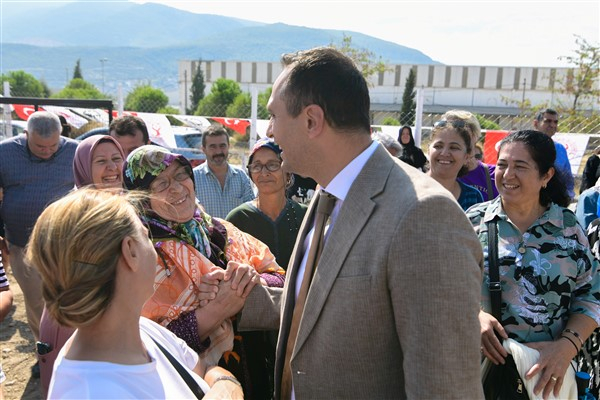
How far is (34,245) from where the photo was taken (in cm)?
139

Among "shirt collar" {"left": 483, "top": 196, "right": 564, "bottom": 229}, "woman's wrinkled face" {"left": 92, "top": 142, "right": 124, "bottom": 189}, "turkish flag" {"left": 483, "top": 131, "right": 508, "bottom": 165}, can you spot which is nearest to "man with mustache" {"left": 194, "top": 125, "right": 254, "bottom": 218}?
"woman's wrinkled face" {"left": 92, "top": 142, "right": 124, "bottom": 189}

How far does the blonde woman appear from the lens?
132cm

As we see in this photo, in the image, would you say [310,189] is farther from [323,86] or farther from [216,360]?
[323,86]

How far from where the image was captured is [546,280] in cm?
239

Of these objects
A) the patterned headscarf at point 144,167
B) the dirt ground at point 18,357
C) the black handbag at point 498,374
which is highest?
the patterned headscarf at point 144,167

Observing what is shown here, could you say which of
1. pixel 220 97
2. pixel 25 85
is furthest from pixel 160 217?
pixel 25 85

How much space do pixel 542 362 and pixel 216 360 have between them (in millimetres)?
1471

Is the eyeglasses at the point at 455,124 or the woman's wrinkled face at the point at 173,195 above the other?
the eyeglasses at the point at 455,124

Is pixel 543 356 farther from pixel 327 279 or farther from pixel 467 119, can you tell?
pixel 467 119

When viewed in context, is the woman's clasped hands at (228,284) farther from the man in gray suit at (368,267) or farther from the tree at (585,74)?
the tree at (585,74)

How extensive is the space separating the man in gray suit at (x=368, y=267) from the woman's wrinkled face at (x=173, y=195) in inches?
31.3

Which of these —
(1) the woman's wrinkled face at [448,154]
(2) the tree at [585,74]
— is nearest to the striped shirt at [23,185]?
(1) the woman's wrinkled face at [448,154]

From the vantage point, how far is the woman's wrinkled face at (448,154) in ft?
12.0

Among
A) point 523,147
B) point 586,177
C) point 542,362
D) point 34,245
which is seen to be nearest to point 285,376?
point 34,245
